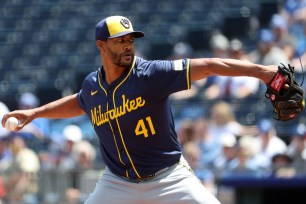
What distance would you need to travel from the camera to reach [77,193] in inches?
338

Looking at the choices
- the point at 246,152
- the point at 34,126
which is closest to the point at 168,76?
the point at 246,152

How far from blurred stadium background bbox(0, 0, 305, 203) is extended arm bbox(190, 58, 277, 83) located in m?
5.33

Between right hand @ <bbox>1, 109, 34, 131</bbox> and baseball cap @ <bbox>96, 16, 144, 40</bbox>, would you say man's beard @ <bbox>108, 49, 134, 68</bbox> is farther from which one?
right hand @ <bbox>1, 109, 34, 131</bbox>

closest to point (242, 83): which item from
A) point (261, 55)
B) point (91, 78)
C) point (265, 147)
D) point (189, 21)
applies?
point (261, 55)

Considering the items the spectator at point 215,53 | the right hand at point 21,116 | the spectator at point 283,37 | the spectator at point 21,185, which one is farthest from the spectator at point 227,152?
the right hand at point 21,116

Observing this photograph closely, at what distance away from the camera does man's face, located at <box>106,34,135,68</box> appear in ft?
17.0

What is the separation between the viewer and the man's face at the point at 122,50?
518cm

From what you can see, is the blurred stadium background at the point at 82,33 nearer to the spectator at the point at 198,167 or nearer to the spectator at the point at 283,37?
the spectator at the point at 283,37

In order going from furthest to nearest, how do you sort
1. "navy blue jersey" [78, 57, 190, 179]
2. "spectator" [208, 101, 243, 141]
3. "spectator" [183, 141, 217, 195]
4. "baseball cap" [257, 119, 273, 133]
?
"spectator" [208, 101, 243, 141] → "baseball cap" [257, 119, 273, 133] → "spectator" [183, 141, 217, 195] → "navy blue jersey" [78, 57, 190, 179]

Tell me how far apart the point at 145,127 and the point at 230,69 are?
0.74 m

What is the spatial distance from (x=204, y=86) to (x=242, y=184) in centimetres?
465

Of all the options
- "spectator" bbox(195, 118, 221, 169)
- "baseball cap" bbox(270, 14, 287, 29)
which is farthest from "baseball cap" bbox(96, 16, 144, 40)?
"baseball cap" bbox(270, 14, 287, 29)

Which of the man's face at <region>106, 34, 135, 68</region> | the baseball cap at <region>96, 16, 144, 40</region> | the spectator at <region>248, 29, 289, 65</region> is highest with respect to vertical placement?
the baseball cap at <region>96, 16, 144, 40</region>

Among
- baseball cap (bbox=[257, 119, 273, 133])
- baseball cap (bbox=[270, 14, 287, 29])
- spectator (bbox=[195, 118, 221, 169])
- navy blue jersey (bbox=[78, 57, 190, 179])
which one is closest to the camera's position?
navy blue jersey (bbox=[78, 57, 190, 179])
